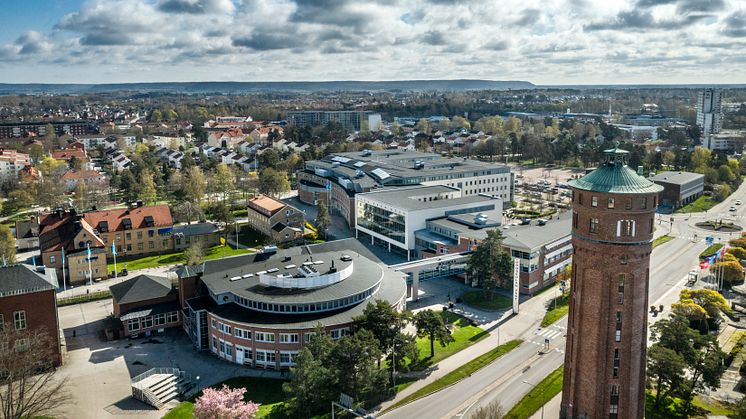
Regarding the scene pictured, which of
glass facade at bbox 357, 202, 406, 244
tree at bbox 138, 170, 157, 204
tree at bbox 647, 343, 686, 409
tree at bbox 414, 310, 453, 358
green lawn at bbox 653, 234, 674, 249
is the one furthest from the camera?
tree at bbox 138, 170, 157, 204

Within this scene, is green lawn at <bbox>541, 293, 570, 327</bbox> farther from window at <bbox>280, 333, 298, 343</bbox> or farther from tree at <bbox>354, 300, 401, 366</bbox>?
window at <bbox>280, 333, 298, 343</bbox>

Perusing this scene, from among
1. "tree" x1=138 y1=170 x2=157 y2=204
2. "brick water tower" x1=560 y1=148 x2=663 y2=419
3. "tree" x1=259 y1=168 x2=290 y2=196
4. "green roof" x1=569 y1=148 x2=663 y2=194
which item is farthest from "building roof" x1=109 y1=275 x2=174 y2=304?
"tree" x1=138 y1=170 x2=157 y2=204

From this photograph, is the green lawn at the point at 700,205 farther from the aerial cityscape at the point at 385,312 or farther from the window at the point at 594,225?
the window at the point at 594,225

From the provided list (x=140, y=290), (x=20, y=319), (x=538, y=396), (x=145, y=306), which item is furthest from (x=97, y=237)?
(x=538, y=396)

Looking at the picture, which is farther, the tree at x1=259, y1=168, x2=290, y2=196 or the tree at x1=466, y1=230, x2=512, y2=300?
the tree at x1=259, y1=168, x2=290, y2=196

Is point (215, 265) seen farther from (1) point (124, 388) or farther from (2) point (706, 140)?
(2) point (706, 140)

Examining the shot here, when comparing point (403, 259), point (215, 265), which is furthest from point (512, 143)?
point (215, 265)

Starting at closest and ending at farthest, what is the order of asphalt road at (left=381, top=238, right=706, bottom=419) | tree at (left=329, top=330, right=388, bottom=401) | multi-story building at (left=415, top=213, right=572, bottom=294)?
tree at (left=329, top=330, right=388, bottom=401)
asphalt road at (left=381, top=238, right=706, bottom=419)
multi-story building at (left=415, top=213, right=572, bottom=294)
